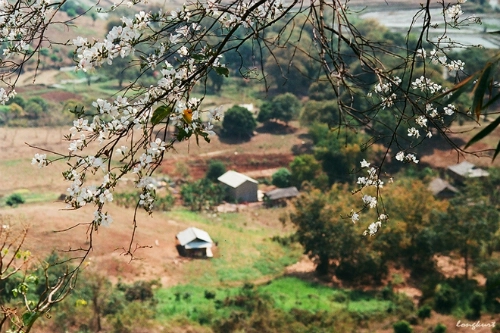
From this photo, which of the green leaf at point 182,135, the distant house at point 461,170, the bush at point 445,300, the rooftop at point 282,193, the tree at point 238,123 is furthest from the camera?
the tree at point 238,123

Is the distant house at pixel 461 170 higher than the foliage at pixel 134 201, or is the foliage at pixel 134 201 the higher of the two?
the distant house at pixel 461 170

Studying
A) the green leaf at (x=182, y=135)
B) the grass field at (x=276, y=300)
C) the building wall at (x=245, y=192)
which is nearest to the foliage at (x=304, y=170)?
the building wall at (x=245, y=192)

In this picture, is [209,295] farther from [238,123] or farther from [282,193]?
[238,123]

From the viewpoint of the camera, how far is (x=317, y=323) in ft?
52.6

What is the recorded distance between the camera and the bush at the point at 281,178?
31453 mm

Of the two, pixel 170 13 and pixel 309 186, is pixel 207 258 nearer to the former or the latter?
pixel 309 186

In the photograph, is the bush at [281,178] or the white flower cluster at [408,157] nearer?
the white flower cluster at [408,157]

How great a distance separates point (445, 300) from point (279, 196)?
41.4 ft

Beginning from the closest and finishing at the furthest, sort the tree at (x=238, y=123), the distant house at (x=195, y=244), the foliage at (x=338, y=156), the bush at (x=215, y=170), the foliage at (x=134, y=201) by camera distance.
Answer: the distant house at (x=195, y=244) → the foliage at (x=134, y=201) → the foliage at (x=338, y=156) → the bush at (x=215, y=170) → the tree at (x=238, y=123)

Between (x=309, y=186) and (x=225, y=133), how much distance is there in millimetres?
10901

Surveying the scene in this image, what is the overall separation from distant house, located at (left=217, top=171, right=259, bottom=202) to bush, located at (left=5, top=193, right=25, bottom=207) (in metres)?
9.76

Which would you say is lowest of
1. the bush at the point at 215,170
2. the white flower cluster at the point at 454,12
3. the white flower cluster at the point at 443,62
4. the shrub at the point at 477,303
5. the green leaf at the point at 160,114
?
the shrub at the point at 477,303

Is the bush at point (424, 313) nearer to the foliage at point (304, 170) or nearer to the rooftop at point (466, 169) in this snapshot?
the foliage at point (304, 170)

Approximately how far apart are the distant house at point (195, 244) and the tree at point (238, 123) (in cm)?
1479
